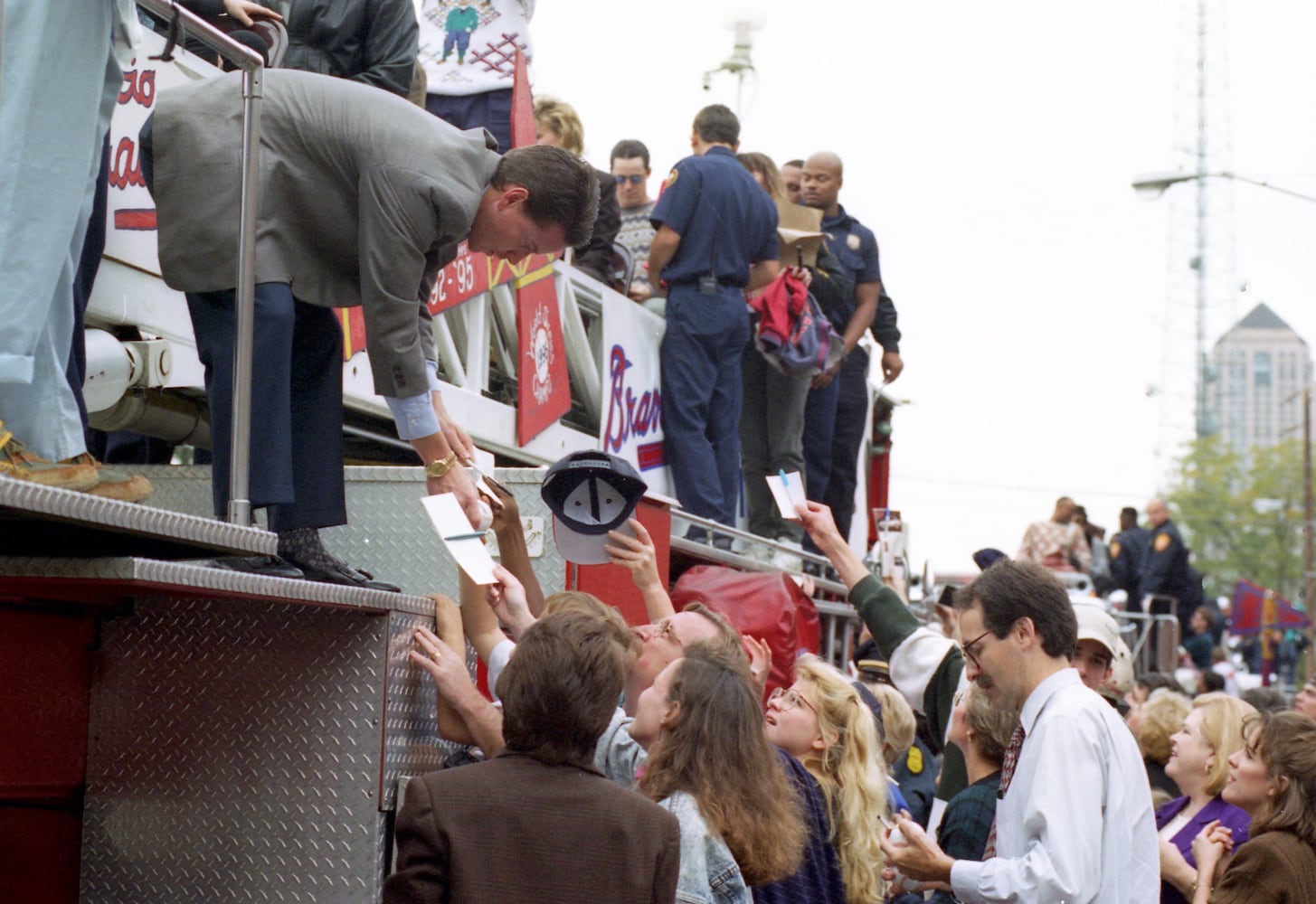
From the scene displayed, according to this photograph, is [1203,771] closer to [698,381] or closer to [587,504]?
[587,504]

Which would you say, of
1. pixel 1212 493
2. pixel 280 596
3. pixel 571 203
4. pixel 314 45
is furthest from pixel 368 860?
pixel 1212 493

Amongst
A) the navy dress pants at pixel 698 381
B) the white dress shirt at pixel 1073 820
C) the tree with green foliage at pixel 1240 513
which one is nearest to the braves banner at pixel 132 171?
the white dress shirt at pixel 1073 820

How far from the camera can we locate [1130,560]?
721 inches

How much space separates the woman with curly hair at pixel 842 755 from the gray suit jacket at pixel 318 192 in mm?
1612

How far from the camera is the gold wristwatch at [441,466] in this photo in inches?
179

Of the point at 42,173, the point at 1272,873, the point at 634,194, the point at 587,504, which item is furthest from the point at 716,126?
the point at 42,173

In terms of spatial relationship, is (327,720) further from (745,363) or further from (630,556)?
(745,363)

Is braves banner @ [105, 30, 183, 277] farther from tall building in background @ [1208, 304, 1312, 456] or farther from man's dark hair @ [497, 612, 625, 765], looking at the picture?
tall building in background @ [1208, 304, 1312, 456]

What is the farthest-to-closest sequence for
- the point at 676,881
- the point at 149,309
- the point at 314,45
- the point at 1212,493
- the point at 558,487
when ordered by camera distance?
the point at 1212,493 < the point at 314,45 < the point at 149,309 < the point at 558,487 < the point at 676,881

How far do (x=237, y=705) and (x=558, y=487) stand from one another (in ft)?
4.15

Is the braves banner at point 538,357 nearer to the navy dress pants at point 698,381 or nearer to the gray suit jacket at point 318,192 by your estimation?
the navy dress pants at point 698,381

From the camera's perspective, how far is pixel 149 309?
18.2ft

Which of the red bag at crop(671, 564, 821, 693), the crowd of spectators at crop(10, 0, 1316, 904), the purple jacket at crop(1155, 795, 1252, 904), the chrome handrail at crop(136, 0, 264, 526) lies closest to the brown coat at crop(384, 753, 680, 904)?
the crowd of spectators at crop(10, 0, 1316, 904)

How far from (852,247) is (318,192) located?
292 inches
